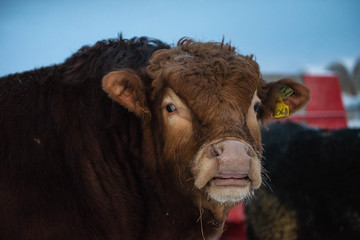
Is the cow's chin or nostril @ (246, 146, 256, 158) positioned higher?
nostril @ (246, 146, 256, 158)

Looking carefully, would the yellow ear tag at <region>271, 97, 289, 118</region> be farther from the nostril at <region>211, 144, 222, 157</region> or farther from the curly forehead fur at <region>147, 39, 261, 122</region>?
the nostril at <region>211, 144, 222, 157</region>

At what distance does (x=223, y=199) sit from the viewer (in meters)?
2.39

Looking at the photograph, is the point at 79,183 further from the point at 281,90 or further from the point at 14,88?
the point at 281,90

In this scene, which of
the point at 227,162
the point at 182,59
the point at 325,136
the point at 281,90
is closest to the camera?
the point at 227,162

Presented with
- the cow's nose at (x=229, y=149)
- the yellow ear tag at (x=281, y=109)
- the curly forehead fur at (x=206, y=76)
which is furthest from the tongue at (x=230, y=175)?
the yellow ear tag at (x=281, y=109)

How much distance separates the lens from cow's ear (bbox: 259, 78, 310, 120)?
3.40 meters

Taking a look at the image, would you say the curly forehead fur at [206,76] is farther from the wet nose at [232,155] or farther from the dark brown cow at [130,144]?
the wet nose at [232,155]

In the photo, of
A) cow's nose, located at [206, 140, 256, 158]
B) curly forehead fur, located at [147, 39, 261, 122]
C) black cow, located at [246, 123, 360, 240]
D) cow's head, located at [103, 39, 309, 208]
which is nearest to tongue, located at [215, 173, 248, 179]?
cow's head, located at [103, 39, 309, 208]

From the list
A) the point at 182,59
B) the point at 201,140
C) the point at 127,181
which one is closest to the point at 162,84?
the point at 182,59

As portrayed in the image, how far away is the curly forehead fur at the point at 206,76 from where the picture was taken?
254 centimetres

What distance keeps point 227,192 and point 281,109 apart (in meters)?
1.50

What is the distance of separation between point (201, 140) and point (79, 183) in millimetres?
1074

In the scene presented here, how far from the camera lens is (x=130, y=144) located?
284 centimetres

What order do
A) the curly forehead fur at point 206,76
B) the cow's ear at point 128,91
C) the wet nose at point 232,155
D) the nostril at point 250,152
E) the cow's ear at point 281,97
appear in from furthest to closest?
the cow's ear at point 281,97
the cow's ear at point 128,91
the curly forehead fur at point 206,76
the nostril at point 250,152
the wet nose at point 232,155
